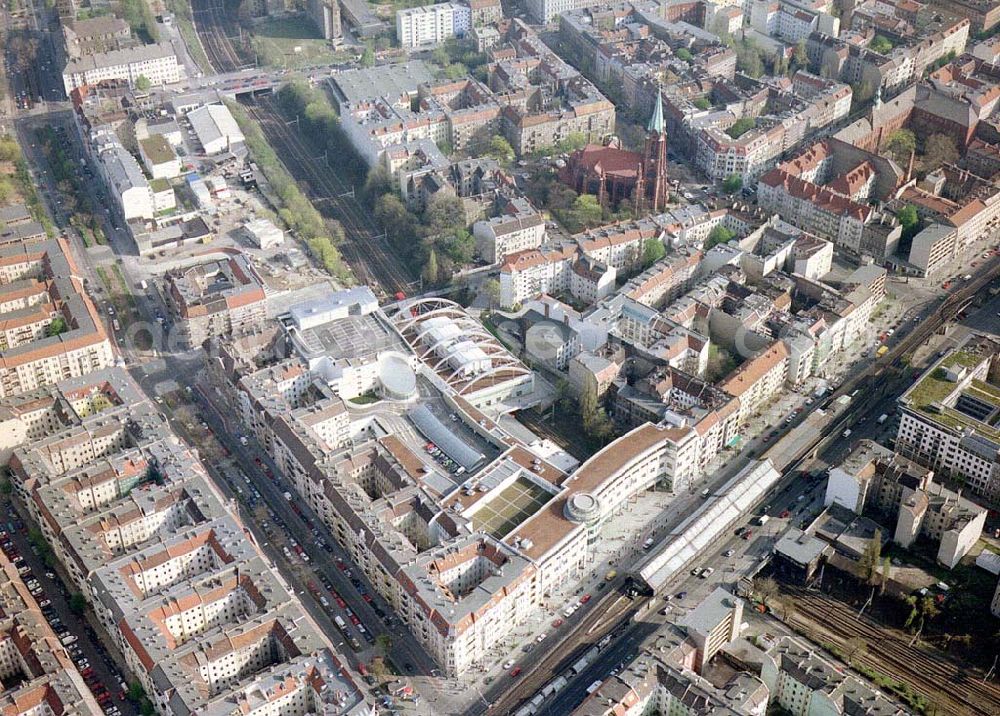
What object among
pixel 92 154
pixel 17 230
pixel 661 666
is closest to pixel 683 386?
pixel 661 666

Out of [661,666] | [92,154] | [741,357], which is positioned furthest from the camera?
[92,154]

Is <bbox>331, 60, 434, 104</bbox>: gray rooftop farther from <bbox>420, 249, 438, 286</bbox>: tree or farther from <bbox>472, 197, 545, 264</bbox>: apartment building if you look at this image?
<bbox>420, 249, 438, 286</bbox>: tree

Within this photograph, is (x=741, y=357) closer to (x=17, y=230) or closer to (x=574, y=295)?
(x=574, y=295)

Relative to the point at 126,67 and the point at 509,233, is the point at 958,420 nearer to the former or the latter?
the point at 509,233

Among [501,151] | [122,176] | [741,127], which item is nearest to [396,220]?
[501,151]

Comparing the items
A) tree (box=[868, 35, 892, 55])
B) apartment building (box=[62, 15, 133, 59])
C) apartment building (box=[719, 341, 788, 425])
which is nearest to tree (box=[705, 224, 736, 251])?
apartment building (box=[719, 341, 788, 425])

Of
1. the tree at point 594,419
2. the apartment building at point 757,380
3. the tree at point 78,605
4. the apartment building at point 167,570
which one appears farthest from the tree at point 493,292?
the tree at point 78,605
